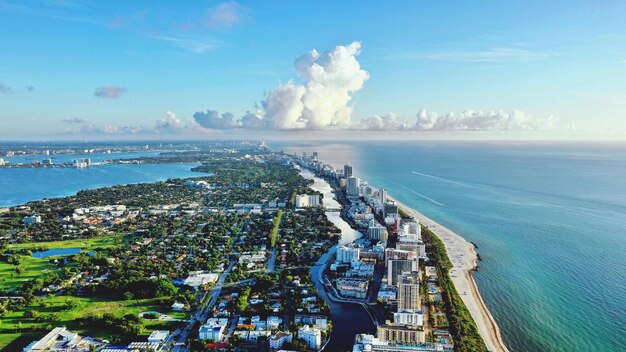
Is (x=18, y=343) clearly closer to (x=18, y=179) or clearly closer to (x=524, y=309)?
(x=524, y=309)

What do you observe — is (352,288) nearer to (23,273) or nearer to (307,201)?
(23,273)

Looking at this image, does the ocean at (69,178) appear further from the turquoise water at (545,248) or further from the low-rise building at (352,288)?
the low-rise building at (352,288)

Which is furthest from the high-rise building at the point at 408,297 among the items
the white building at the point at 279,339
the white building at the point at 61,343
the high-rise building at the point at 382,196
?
the high-rise building at the point at 382,196

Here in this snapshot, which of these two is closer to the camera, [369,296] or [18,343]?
[18,343]

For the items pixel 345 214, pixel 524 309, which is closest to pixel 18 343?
pixel 524 309

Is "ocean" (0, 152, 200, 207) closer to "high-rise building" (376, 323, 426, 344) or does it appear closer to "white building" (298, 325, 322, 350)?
"white building" (298, 325, 322, 350)
